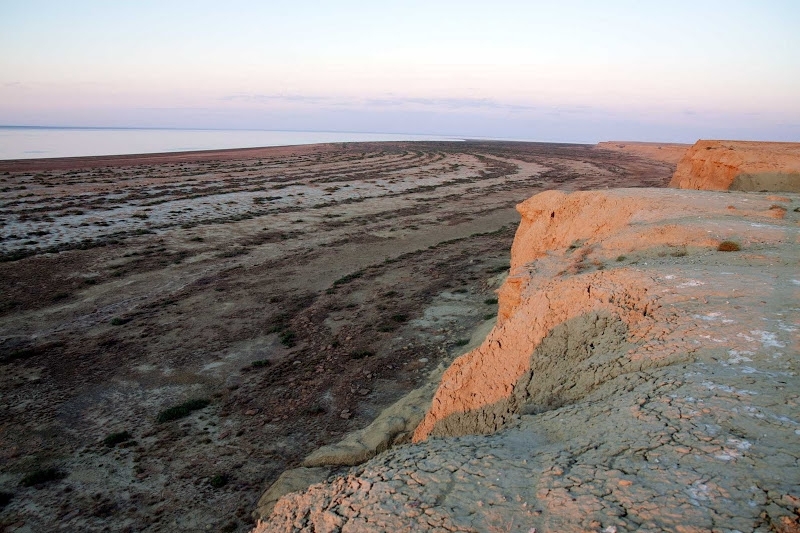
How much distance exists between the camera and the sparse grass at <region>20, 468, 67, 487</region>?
962cm

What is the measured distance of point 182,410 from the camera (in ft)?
39.7

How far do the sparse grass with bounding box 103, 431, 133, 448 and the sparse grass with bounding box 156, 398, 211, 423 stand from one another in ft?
2.42

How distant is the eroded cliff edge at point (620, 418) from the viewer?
4.35 metres

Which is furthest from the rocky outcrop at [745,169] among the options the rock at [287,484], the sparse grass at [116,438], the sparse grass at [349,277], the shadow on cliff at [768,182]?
the sparse grass at [116,438]

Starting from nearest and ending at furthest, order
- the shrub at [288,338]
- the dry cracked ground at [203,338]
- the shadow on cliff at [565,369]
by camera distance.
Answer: the shadow on cliff at [565,369] < the dry cracked ground at [203,338] < the shrub at [288,338]

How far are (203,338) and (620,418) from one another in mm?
13646

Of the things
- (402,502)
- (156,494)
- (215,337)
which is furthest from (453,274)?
(402,502)

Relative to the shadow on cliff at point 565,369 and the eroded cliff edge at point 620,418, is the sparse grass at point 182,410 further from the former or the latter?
the shadow on cliff at point 565,369

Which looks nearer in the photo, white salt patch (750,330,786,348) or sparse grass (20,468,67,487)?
white salt patch (750,330,786,348)

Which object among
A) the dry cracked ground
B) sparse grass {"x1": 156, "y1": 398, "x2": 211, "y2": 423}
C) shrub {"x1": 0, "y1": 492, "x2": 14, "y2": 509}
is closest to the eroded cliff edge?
the dry cracked ground

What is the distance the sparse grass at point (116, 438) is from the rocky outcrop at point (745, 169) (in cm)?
2378

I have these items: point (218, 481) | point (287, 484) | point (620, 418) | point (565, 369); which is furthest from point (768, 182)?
point (218, 481)

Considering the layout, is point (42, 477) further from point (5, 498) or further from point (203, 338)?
point (203, 338)

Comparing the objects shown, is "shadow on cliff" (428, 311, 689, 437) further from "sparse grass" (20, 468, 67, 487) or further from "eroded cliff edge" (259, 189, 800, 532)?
"sparse grass" (20, 468, 67, 487)
